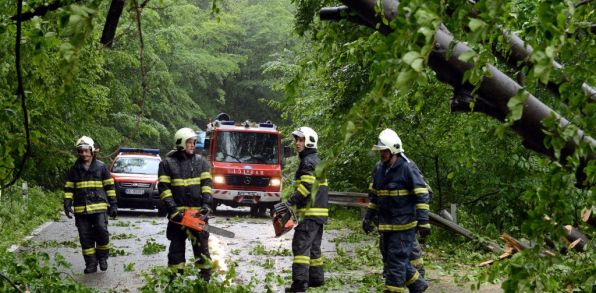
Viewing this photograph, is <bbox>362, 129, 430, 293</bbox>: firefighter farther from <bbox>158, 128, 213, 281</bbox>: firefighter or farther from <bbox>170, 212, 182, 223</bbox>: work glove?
<bbox>170, 212, 182, 223</bbox>: work glove

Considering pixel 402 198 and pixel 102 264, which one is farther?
pixel 102 264

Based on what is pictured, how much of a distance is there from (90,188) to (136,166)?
1291cm

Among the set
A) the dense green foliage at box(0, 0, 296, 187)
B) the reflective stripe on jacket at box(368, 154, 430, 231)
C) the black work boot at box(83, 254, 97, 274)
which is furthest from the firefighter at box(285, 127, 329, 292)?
the black work boot at box(83, 254, 97, 274)

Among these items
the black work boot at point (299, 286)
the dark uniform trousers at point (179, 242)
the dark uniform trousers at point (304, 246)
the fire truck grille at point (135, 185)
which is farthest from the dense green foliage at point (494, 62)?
the fire truck grille at point (135, 185)

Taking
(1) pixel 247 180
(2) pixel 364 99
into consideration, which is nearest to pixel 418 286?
(2) pixel 364 99

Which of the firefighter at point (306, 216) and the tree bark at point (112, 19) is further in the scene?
the firefighter at point (306, 216)

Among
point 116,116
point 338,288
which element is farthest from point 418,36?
point 116,116

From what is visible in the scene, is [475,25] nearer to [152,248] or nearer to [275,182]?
[152,248]

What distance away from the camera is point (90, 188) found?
38.1 ft

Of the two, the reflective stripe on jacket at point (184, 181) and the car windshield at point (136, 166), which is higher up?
the reflective stripe on jacket at point (184, 181)

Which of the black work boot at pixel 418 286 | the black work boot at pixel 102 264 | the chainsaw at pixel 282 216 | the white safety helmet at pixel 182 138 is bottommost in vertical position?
the black work boot at pixel 102 264

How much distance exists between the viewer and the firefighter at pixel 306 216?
959 centimetres

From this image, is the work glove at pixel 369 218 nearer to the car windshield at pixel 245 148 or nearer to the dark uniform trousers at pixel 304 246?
the dark uniform trousers at pixel 304 246

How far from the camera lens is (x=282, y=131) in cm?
2473
